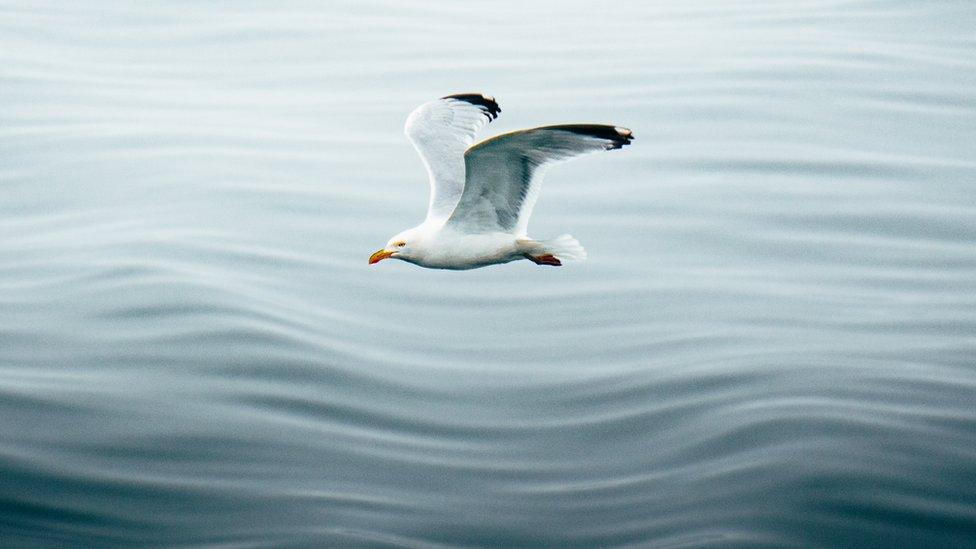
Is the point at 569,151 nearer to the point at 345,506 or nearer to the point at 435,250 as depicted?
the point at 435,250

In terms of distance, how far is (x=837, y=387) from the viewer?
17.1m

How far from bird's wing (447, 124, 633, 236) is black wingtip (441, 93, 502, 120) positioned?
146 centimetres

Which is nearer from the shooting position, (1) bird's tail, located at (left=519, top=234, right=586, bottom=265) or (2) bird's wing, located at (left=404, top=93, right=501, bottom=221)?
→ (1) bird's tail, located at (left=519, top=234, right=586, bottom=265)

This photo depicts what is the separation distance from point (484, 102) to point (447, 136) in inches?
19.2

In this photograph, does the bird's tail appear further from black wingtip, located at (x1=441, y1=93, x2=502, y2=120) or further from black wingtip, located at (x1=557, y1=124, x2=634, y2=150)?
black wingtip, located at (x1=441, y1=93, x2=502, y2=120)

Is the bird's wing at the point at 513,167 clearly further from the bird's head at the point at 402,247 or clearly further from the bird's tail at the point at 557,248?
the bird's head at the point at 402,247

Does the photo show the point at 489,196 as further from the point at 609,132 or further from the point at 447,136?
the point at 609,132

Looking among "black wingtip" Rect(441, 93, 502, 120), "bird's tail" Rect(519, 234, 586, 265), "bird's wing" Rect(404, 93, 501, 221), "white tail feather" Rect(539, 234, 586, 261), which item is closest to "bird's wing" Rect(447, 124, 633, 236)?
"bird's tail" Rect(519, 234, 586, 265)

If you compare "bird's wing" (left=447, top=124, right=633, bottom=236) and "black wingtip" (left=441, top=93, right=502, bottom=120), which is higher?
"black wingtip" (left=441, top=93, right=502, bottom=120)

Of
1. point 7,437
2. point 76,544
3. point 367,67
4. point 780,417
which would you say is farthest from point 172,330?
point 367,67

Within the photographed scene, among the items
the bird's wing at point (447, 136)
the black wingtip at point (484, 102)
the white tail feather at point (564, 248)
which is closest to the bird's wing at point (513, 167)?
the white tail feather at point (564, 248)

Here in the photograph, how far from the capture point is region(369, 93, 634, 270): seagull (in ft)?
37.0

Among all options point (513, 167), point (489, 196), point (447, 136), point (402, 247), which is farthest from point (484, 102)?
point (402, 247)

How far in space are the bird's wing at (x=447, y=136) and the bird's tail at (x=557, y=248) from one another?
0.95 meters
